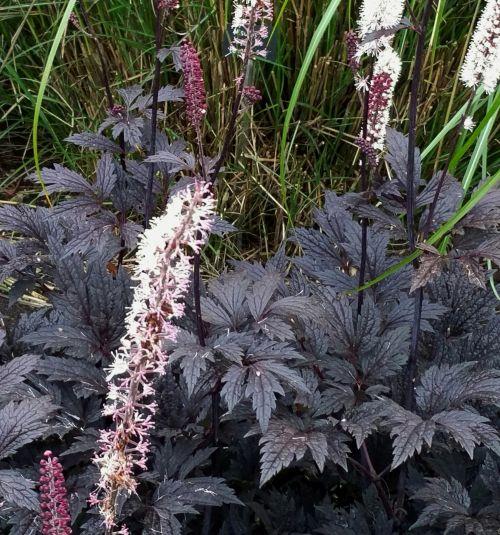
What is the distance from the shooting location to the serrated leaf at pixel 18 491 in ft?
6.02

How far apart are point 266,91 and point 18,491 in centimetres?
257

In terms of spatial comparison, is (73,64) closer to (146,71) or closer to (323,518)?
(146,71)

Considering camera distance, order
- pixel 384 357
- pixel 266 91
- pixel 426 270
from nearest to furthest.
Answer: pixel 426 270
pixel 384 357
pixel 266 91

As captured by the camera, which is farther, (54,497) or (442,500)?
(442,500)

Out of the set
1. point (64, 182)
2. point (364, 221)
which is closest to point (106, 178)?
point (64, 182)

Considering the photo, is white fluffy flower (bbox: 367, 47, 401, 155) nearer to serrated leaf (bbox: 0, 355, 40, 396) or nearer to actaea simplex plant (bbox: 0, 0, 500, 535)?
actaea simplex plant (bbox: 0, 0, 500, 535)

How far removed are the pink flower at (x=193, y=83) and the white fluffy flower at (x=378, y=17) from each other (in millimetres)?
388

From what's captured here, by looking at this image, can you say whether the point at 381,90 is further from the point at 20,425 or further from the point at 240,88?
the point at 20,425

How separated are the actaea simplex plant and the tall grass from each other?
4.16 feet

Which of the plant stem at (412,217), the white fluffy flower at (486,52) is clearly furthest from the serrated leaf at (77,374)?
the white fluffy flower at (486,52)

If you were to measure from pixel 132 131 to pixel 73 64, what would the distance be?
1868 mm

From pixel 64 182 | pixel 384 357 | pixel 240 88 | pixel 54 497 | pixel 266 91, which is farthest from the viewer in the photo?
pixel 266 91

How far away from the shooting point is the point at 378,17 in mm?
1922

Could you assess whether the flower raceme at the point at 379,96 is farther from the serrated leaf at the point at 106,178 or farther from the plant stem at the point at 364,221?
the serrated leaf at the point at 106,178
